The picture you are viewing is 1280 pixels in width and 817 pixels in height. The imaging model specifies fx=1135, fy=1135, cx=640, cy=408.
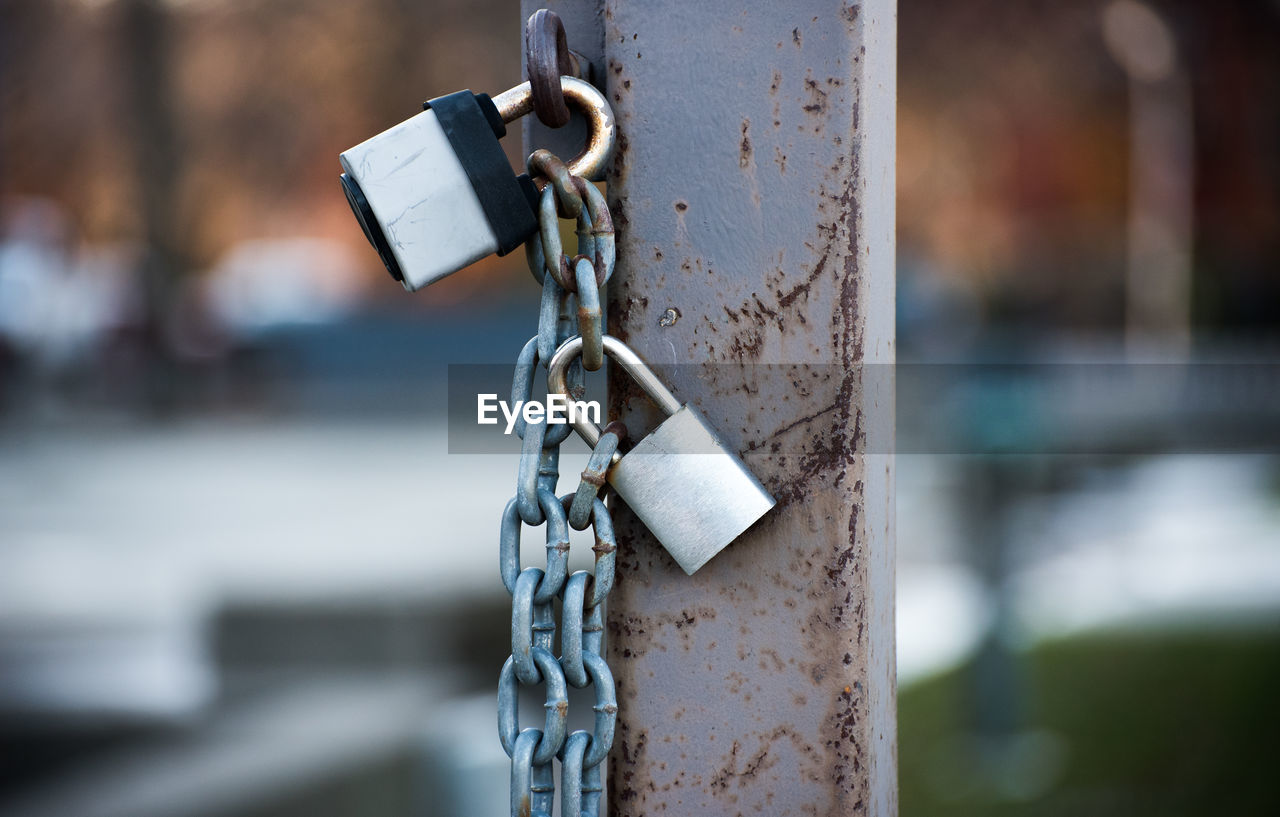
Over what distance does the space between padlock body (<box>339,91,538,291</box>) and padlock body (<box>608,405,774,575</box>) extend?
0.20 metres

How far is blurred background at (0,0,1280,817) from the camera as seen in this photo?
3.79 m

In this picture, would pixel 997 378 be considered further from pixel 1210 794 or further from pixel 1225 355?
pixel 1225 355

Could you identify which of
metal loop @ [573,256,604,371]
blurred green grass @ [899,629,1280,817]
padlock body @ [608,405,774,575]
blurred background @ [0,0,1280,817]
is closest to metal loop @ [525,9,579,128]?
metal loop @ [573,256,604,371]

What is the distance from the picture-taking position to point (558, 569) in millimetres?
886

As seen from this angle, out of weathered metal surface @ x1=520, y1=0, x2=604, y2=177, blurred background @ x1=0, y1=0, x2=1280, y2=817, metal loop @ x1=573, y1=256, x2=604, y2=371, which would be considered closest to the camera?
metal loop @ x1=573, y1=256, x2=604, y2=371

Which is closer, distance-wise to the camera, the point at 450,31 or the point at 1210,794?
the point at 1210,794

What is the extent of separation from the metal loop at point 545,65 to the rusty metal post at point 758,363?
7 centimetres

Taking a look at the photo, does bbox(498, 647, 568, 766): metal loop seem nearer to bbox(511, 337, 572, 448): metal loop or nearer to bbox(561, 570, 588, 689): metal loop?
bbox(561, 570, 588, 689): metal loop

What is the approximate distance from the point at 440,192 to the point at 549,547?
301mm

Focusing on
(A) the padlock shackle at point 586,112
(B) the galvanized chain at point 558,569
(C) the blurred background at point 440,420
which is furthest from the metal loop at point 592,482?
(C) the blurred background at point 440,420

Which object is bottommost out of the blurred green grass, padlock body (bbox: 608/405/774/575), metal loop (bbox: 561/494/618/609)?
the blurred green grass

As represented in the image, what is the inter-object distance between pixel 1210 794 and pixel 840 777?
3.07m

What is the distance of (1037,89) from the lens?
1797 centimetres

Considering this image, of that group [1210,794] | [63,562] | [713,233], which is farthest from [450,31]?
[713,233]
